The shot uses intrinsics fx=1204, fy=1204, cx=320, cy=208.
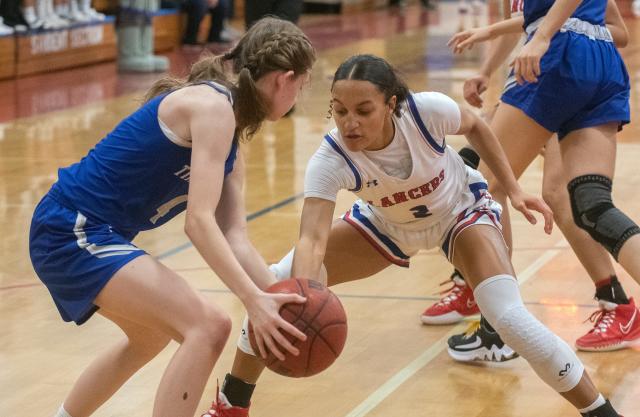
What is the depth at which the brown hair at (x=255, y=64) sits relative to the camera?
3.36 m

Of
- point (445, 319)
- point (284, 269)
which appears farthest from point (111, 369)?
point (445, 319)

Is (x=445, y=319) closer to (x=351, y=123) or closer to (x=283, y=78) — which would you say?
(x=351, y=123)

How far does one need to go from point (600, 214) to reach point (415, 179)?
776 mm

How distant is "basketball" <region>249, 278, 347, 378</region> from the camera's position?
123 inches

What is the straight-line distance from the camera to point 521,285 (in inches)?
213

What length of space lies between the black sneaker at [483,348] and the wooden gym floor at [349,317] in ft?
0.16

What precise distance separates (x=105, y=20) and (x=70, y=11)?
1.97ft

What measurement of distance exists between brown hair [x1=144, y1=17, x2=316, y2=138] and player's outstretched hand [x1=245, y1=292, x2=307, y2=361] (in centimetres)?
59

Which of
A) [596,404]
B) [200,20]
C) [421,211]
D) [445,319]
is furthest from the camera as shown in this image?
[200,20]

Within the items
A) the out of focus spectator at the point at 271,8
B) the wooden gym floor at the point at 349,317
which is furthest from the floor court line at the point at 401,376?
the out of focus spectator at the point at 271,8

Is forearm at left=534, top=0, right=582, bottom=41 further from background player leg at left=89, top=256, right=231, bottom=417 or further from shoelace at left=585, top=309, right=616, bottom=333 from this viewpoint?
background player leg at left=89, top=256, right=231, bottom=417

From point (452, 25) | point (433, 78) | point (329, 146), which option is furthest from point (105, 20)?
point (329, 146)

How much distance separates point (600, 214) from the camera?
428cm

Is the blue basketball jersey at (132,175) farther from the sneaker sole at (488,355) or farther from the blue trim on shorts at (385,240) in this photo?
the sneaker sole at (488,355)
